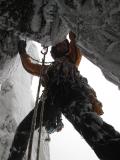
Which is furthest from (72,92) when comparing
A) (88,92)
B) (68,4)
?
(68,4)

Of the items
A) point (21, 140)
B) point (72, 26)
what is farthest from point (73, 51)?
point (21, 140)

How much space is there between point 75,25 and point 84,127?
3.40 ft

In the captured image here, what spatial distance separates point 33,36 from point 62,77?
0.58 metres

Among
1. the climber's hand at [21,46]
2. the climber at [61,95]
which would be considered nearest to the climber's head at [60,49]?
the climber at [61,95]

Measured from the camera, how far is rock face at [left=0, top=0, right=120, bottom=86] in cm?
274

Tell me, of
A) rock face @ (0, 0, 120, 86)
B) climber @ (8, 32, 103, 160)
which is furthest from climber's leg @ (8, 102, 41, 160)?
rock face @ (0, 0, 120, 86)

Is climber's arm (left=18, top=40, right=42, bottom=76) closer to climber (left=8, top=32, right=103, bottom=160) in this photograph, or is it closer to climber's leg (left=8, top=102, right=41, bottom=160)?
climber (left=8, top=32, right=103, bottom=160)

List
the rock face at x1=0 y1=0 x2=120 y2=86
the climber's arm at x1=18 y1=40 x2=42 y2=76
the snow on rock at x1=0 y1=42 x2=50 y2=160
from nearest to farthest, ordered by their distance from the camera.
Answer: the rock face at x1=0 y1=0 x2=120 y2=86 → the climber's arm at x1=18 y1=40 x2=42 y2=76 → the snow on rock at x1=0 y1=42 x2=50 y2=160

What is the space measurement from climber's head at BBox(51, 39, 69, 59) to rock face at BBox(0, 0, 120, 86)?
76mm

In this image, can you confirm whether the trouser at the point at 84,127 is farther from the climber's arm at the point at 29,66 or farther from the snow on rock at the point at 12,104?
the snow on rock at the point at 12,104

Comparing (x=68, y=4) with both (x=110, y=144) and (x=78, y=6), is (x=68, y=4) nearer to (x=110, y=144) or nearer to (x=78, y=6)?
(x=78, y=6)

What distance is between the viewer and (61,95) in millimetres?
3699

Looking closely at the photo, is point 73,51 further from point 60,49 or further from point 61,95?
point 61,95

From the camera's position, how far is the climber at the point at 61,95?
360 cm
